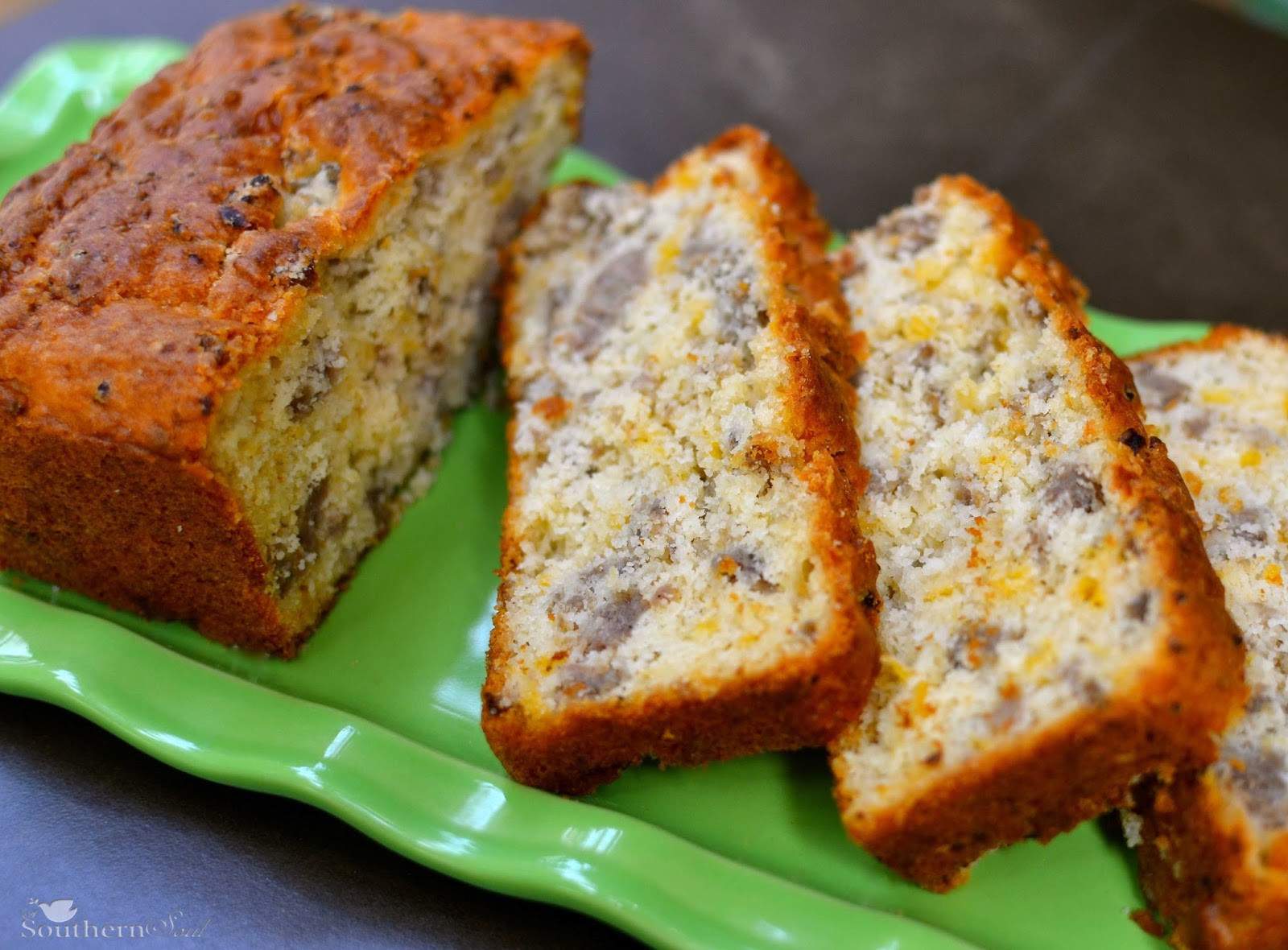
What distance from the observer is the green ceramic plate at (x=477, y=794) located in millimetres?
2332

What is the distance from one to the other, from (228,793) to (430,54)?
223 cm

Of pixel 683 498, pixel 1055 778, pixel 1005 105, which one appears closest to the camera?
pixel 1055 778

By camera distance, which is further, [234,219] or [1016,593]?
[234,219]

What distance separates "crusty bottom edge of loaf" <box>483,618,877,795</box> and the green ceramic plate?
91 mm

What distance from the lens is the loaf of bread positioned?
2.47m

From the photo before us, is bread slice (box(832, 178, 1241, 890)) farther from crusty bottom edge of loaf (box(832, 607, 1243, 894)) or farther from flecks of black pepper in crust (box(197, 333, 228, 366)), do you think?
flecks of black pepper in crust (box(197, 333, 228, 366))

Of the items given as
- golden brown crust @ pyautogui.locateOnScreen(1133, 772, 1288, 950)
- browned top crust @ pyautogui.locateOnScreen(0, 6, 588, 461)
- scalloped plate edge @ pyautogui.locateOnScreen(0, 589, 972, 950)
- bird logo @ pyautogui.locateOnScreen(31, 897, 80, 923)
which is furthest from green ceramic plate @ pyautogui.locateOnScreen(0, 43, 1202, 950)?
browned top crust @ pyautogui.locateOnScreen(0, 6, 588, 461)

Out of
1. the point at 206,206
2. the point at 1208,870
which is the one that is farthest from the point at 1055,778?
the point at 206,206

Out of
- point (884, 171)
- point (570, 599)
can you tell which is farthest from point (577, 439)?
point (884, 171)

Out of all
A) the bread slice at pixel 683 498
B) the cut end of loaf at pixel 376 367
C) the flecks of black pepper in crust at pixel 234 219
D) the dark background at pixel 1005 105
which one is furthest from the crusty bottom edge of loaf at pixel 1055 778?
the dark background at pixel 1005 105

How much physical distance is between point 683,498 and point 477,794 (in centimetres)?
87

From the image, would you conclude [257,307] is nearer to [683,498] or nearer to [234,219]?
[234,219]

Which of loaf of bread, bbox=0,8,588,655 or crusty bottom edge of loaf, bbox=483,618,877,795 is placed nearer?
crusty bottom edge of loaf, bbox=483,618,877,795

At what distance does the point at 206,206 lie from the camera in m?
2.72
